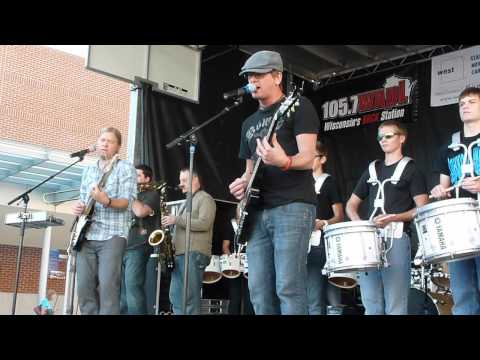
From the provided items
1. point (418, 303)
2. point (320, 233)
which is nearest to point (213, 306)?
point (418, 303)

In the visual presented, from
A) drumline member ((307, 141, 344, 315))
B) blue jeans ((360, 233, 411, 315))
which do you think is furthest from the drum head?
blue jeans ((360, 233, 411, 315))

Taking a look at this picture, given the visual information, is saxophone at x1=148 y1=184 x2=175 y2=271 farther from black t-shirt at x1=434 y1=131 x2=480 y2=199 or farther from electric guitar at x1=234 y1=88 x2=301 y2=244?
black t-shirt at x1=434 y1=131 x2=480 y2=199

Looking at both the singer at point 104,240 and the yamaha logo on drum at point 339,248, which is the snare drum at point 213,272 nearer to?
the singer at point 104,240

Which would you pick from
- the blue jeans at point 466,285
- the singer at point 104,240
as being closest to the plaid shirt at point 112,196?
the singer at point 104,240

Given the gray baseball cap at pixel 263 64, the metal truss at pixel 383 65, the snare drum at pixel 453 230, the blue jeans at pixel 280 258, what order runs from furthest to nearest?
the metal truss at pixel 383 65, the snare drum at pixel 453 230, the gray baseball cap at pixel 263 64, the blue jeans at pixel 280 258

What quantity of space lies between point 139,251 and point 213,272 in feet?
6.35

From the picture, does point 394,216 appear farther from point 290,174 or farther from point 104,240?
point 104,240

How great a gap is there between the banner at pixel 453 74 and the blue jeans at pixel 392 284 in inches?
195

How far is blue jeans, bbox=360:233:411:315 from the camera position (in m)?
4.55

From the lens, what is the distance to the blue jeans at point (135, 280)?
6.70 m

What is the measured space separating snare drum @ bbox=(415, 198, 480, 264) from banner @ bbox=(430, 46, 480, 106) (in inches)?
208
